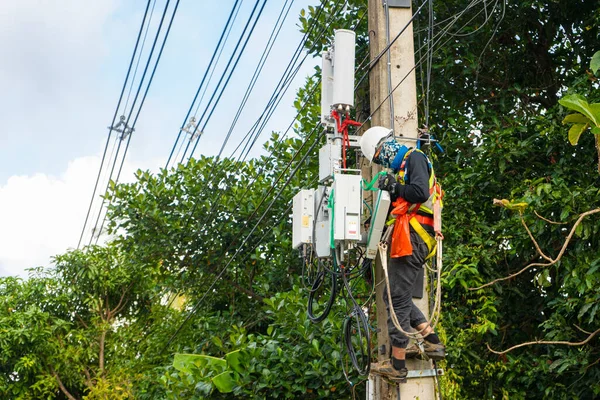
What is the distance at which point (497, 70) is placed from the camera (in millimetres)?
10438

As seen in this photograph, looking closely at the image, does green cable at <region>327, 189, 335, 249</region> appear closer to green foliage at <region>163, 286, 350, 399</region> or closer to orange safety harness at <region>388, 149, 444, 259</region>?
orange safety harness at <region>388, 149, 444, 259</region>

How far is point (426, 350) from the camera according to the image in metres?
5.25

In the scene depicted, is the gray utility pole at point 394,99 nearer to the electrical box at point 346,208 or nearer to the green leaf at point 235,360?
the electrical box at point 346,208

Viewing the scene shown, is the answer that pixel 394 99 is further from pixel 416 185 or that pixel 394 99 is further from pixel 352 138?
pixel 416 185

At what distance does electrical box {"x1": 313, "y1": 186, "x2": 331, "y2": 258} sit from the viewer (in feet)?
19.0

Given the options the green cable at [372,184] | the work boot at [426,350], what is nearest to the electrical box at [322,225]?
the green cable at [372,184]

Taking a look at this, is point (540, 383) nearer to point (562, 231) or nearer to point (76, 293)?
point (562, 231)

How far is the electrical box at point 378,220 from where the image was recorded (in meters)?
5.20

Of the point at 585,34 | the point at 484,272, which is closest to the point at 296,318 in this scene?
the point at 484,272

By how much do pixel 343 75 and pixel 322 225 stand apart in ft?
3.84

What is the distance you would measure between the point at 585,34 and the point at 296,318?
504cm

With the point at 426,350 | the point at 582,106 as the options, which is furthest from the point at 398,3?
the point at 426,350

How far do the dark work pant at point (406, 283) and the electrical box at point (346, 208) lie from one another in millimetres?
340

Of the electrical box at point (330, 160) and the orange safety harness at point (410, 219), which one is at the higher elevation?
the electrical box at point (330, 160)
